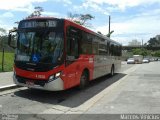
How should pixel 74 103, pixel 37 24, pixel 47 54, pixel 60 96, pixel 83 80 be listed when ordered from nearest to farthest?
1. pixel 74 103
2. pixel 47 54
3. pixel 37 24
4. pixel 60 96
5. pixel 83 80

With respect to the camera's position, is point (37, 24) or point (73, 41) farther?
point (73, 41)

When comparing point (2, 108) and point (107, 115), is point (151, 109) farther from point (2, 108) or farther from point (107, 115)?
point (2, 108)

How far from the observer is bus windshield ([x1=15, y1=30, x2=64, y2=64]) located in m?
10.4

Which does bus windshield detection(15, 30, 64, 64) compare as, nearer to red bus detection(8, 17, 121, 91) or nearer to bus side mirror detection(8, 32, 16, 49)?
red bus detection(8, 17, 121, 91)

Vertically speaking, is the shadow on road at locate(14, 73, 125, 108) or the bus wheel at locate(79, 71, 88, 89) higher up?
the bus wheel at locate(79, 71, 88, 89)

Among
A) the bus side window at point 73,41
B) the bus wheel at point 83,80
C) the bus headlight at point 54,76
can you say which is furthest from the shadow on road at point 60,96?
the bus side window at point 73,41

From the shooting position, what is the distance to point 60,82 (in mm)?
10438

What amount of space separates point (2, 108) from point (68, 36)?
3759 mm

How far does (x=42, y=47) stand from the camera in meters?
10.6

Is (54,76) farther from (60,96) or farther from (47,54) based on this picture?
(60,96)

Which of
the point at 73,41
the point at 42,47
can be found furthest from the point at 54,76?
the point at 73,41

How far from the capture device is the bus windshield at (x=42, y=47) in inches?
411

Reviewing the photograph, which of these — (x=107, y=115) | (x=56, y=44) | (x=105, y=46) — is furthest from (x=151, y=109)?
(x=105, y=46)

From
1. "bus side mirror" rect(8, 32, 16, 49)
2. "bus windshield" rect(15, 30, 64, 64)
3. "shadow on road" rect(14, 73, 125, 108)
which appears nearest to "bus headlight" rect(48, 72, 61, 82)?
"bus windshield" rect(15, 30, 64, 64)
